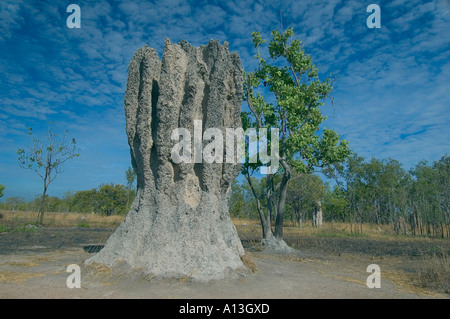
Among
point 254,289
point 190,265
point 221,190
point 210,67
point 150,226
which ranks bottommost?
point 254,289

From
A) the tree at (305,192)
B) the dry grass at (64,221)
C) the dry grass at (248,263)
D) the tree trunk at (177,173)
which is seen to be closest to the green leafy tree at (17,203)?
the dry grass at (64,221)

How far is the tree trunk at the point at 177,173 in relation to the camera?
652cm

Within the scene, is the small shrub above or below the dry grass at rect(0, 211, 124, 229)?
above

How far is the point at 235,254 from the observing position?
7109mm

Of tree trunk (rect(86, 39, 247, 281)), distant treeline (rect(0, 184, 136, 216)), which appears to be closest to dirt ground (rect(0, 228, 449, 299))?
tree trunk (rect(86, 39, 247, 281))

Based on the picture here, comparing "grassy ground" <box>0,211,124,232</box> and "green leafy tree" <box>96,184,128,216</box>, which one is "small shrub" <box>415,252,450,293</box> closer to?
"grassy ground" <box>0,211,124,232</box>

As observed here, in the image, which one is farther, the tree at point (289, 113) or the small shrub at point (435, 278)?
the tree at point (289, 113)

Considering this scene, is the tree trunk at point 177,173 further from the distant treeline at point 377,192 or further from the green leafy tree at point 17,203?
the green leafy tree at point 17,203

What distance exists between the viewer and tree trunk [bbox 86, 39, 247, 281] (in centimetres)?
652

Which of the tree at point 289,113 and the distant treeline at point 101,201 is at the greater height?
the tree at point 289,113
